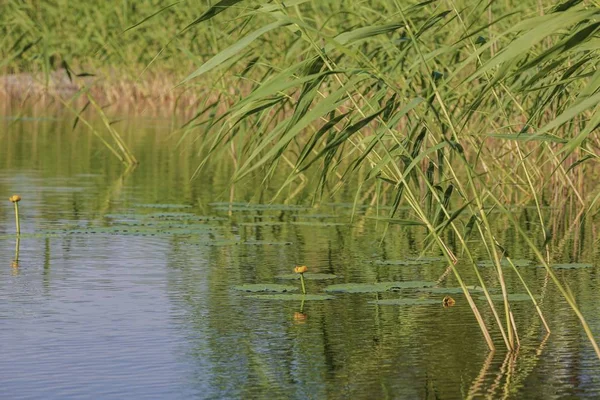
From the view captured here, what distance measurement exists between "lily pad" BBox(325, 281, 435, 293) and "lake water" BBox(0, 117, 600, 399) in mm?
56

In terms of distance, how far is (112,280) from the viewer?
332 inches

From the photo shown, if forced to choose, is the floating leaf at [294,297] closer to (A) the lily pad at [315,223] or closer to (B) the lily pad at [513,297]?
(B) the lily pad at [513,297]

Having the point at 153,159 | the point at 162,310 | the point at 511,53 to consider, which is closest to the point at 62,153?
the point at 153,159

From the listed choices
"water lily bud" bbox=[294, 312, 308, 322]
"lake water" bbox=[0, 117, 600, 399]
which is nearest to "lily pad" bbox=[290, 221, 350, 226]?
"lake water" bbox=[0, 117, 600, 399]

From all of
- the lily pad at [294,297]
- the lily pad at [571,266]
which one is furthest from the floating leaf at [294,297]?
the lily pad at [571,266]

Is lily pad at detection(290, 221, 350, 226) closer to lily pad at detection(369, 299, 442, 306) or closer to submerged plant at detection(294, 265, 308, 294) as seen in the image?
submerged plant at detection(294, 265, 308, 294)

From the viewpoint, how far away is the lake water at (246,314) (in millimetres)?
5957

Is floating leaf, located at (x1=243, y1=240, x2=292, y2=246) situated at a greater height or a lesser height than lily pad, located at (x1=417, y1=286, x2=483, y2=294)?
greater

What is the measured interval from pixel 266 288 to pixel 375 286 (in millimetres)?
564

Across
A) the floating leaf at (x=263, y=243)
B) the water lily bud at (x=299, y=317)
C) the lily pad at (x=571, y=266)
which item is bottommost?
the water lily bud at (x=299, y=317)

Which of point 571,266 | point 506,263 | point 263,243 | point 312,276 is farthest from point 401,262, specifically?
point 263,243

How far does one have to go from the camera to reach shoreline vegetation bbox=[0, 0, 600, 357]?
18.6 ft

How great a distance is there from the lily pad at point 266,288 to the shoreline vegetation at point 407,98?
0.61 m

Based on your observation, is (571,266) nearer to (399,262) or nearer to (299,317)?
(399,262)
